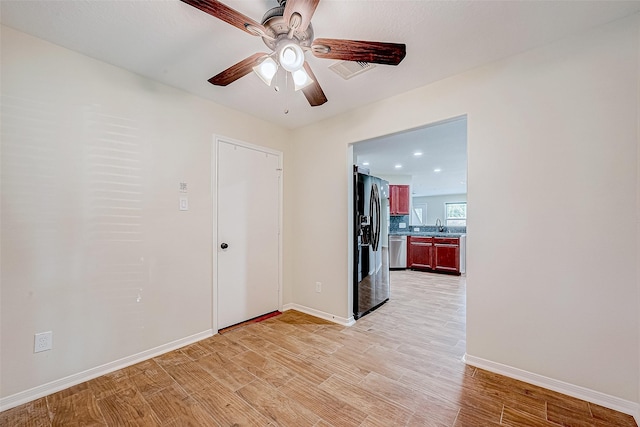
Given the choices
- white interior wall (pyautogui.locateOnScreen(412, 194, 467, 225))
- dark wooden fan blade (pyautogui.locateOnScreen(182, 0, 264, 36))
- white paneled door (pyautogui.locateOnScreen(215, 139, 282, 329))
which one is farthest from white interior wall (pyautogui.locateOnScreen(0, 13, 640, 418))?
white interior wall (pyautogui.locateOnScreen(412, 194, 467, 225))

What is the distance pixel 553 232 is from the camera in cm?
187

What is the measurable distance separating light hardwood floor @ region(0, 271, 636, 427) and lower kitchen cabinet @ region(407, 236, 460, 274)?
3.34m

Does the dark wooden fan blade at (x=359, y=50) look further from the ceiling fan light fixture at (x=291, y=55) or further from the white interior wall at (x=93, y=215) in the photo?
the white interior wall at (x=93, y=215)

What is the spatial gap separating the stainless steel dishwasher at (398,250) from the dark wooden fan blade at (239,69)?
209 inches

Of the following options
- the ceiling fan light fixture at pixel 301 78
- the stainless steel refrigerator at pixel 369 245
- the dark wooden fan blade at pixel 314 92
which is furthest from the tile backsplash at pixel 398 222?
the ceiling fan light fixture at pixel 301 78

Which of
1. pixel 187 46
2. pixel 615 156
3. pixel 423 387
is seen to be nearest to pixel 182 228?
pixel 187 46

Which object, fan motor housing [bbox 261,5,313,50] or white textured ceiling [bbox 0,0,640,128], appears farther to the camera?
white textured ceiling [bbox 0,0,640,128]

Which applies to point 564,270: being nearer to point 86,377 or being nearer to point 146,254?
point 146,254

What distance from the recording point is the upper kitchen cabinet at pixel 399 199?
698cm

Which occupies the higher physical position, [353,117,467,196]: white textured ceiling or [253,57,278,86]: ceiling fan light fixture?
[353,117,467,196]: white textured ceiling

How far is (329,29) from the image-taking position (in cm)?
175

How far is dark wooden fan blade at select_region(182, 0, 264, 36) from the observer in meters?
1.17

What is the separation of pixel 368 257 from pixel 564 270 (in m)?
1.92

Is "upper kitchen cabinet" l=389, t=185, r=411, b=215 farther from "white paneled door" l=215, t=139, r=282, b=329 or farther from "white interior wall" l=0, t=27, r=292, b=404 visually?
"white interior wall" l=0, t=27, r=292, b=404
